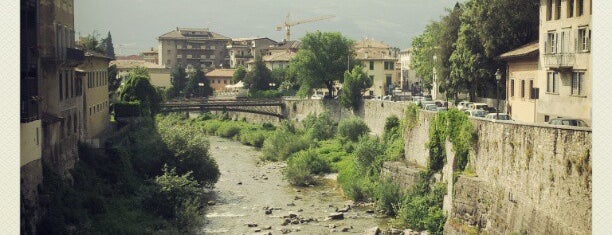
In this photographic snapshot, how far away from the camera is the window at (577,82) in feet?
102

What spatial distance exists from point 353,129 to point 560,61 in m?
31.4

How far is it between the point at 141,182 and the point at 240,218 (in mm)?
5691

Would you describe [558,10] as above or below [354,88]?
above

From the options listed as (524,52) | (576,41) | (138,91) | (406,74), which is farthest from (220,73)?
(576,41)

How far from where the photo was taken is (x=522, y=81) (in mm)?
41312

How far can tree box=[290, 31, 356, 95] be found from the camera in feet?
250

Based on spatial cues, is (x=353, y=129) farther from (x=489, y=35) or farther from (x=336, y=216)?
(x=336, y=216)

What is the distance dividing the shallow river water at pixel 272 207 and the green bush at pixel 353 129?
6525 millimetres

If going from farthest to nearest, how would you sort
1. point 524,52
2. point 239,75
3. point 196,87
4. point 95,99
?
point 239,75
point 196,87
point 95,99
point 524,52

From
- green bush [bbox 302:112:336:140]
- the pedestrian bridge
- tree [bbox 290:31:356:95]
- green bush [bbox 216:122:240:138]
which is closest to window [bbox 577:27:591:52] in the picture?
green bush [bbox 302:112:336:140]

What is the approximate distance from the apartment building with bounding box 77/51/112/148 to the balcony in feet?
70.9

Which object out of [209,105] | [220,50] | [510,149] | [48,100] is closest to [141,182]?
[48,100]

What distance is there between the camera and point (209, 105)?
77.8 meters

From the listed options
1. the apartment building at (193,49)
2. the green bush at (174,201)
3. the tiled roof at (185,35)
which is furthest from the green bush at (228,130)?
the tiled roof at (185,35)
